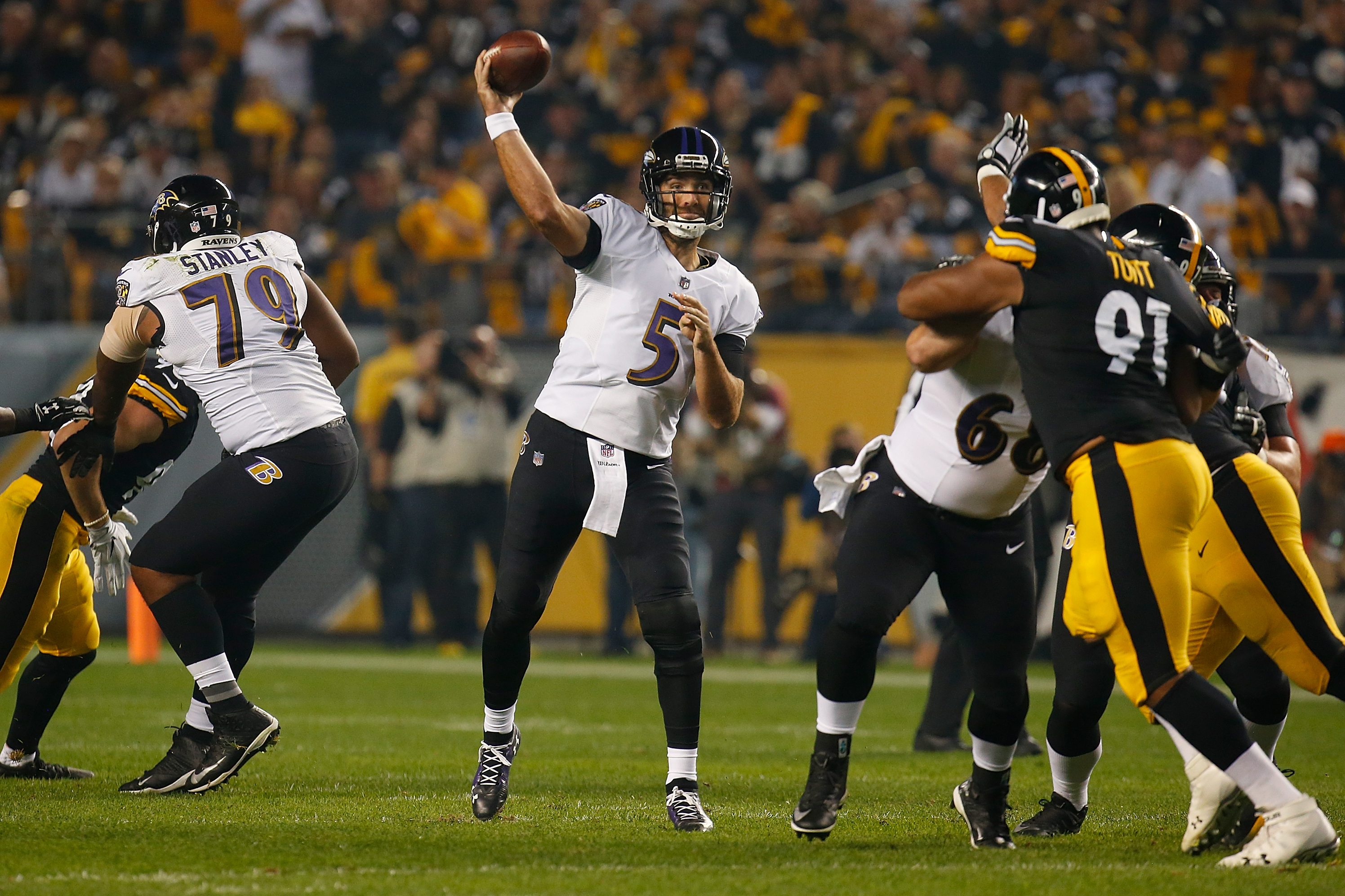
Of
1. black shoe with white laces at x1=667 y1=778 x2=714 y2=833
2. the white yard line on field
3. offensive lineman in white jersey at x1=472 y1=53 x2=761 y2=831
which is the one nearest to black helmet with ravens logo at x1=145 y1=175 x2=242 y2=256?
offensive lineman in white jersey at x1=472 y1=53 x2=761 y2=831

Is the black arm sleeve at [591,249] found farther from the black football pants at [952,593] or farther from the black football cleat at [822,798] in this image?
the black football cleat at [822,798]

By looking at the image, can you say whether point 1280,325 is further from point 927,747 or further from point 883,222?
point 927,747

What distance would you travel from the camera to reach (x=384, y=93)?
15102 millimetres

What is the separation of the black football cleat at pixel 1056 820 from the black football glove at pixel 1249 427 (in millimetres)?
1329

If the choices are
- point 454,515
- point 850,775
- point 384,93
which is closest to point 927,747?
point 850,775

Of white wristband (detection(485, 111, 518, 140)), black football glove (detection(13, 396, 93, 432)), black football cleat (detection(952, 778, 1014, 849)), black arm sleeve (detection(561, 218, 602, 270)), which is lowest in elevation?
black football cleat (detection(952, 778, 1014, 849))

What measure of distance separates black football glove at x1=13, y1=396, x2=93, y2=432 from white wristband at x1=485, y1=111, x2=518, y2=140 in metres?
1.76

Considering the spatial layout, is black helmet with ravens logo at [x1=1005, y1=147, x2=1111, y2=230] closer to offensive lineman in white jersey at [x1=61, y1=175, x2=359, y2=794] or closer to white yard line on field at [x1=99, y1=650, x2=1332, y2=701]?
offensive lineman in white jersey at [x1=61, y1=175, x2=359, y2=794]

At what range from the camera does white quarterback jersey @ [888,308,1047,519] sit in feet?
14.3

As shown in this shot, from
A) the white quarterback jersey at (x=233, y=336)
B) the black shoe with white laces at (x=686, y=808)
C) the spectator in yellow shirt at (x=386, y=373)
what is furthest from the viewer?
the spectator in yellow shirt at (x=386, y=373)

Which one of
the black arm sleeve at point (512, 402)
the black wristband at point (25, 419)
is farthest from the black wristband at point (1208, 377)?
the black arm sleeve at point (512, 402)

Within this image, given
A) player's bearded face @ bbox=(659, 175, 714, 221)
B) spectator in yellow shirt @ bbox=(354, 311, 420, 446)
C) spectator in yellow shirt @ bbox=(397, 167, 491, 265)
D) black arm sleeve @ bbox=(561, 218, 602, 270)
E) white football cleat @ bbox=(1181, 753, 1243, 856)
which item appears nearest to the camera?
white football cleat @ bbox=(1181, 753, 1243, 856)

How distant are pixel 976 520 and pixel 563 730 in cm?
368

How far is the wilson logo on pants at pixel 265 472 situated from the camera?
511cm
